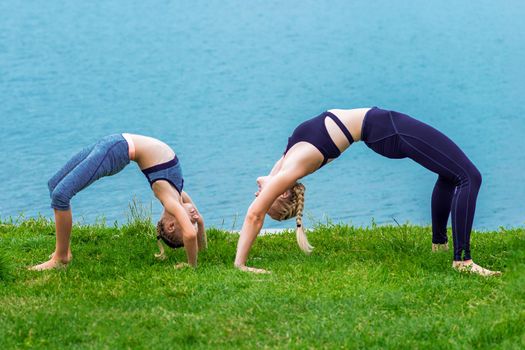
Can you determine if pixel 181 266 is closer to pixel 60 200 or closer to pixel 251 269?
pixel 251 269

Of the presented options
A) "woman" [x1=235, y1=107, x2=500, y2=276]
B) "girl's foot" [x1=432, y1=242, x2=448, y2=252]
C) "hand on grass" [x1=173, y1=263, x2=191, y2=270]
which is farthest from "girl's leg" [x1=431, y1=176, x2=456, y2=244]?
"hand on grass" [x1=173, y1=263, x2=191, y2=270]

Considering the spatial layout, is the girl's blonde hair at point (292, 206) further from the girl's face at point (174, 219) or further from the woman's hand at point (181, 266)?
the woman's hand at point (181, 266)

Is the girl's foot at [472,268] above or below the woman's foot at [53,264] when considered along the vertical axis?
above

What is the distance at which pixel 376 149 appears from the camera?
25.1 ft

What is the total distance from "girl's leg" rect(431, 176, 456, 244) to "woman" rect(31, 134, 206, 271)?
210cm

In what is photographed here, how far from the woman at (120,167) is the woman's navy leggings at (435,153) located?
1.68m

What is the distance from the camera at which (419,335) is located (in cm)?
581

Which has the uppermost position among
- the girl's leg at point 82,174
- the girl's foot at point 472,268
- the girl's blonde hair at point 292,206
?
the girl's leg at point 82,174

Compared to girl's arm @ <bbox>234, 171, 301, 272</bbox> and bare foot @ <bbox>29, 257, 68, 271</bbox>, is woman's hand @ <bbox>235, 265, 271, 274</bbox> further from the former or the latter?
bare foot @ <bbox>29, 257, 68, 271</bbox>

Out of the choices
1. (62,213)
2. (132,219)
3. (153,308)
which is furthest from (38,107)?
(153,308)

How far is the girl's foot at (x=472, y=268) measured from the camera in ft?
24.0

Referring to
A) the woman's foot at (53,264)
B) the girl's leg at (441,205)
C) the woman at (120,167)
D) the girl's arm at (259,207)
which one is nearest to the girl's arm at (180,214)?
the woman at (120,167)

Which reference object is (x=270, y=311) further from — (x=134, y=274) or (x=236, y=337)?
(x=134, y=274)

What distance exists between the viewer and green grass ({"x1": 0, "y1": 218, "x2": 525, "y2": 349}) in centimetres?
582
